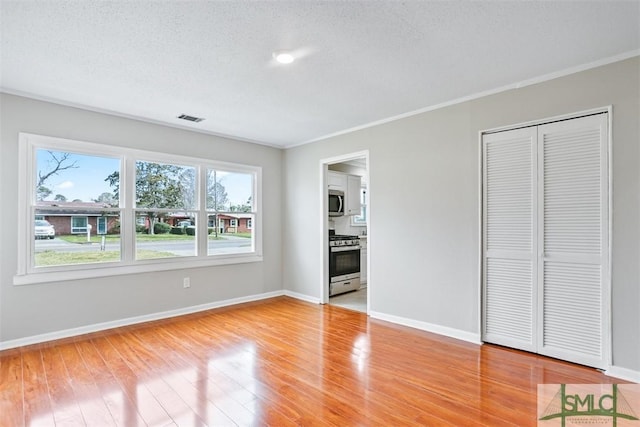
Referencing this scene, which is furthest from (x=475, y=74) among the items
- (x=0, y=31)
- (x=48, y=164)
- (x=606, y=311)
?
(x=48, y=164)

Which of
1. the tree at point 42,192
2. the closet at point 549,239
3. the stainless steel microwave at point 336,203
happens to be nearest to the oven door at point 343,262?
the stainless steel microwave at point 336,203

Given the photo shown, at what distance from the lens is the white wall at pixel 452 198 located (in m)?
2.70

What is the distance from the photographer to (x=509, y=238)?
3387mm

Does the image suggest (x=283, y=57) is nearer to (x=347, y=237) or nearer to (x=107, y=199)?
(x=107, y=199)

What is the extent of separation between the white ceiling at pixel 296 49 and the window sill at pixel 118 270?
6.22 ft

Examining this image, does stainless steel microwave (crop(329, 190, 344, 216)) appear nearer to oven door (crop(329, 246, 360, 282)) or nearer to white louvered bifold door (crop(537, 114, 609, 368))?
oven door (crop(329, 246, 360, 282))

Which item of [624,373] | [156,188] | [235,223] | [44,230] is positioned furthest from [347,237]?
[44,230]

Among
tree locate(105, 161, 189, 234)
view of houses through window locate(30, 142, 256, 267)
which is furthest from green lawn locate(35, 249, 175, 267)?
tree locate(105, 161, 189, 234)

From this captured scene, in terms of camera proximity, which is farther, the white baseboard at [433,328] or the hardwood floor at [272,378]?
the white baseboard at [433,328]

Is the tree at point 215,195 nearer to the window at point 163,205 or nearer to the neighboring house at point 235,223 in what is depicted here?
the neighboring house at point 235,223

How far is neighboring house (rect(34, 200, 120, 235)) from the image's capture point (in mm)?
3682

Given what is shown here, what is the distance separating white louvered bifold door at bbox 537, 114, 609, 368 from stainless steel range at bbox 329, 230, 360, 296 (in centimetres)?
311

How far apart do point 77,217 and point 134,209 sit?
0.60 m

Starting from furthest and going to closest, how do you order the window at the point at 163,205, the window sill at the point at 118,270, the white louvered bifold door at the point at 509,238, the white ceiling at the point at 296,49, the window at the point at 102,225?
the window at the point at 163,205 → the window at the point at 102,225 → the window sill at the point at 118,270 → the white louvered bifold door at the point at 509,238 → the white ceiling at the point at 296,49
